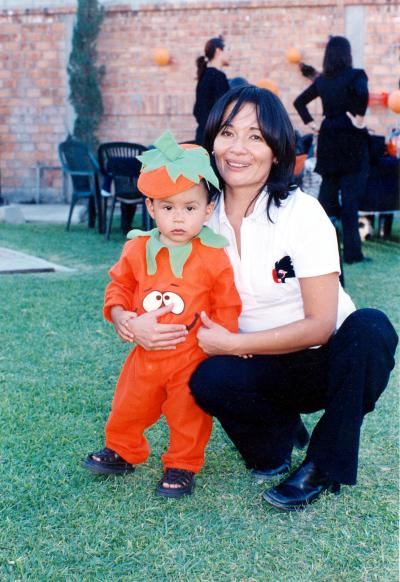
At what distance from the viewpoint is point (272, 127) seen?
2.12 metres

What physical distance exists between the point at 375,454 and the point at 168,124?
30.2 ft

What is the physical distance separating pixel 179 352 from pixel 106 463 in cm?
39

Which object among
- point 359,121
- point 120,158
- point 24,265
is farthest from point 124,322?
point 120,158

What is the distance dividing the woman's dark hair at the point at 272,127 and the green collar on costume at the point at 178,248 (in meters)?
0.17

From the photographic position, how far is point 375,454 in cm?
246

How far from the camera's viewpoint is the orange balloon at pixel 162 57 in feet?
35.4

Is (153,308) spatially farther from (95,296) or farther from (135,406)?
(95,296)

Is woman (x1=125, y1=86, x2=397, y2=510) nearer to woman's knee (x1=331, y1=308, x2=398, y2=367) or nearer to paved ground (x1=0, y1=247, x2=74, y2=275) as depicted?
woman's knee (x1=331, y1=308, x2=398, y2=367)

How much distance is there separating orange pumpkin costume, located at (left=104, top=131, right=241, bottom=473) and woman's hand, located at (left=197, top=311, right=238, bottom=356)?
0.16ft

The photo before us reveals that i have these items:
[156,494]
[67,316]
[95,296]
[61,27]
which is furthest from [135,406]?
[61,27]

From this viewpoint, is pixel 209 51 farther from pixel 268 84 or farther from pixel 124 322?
pixel 124 322

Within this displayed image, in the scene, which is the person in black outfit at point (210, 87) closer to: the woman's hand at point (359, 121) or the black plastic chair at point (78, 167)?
the woman's hand at point (359, 121)

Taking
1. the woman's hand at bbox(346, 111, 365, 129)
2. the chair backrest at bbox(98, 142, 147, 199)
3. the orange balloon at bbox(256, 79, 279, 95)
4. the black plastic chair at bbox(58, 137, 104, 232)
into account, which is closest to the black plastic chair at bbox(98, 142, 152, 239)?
the chair backrest at bbox(98, 142, 147, 199)

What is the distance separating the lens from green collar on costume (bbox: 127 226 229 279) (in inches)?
83.7
